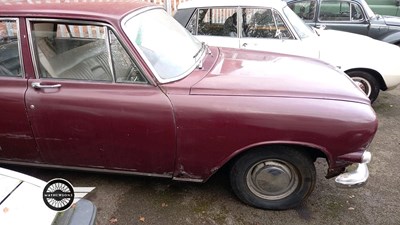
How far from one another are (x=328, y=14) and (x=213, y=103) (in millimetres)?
4941

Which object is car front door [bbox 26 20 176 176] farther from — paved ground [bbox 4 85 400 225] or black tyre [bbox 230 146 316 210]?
black tyre [bbox 230 146 316 210]

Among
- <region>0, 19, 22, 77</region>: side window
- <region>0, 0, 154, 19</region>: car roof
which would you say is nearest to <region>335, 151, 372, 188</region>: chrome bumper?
<region>0, 0, 154, 19</region>: car roof

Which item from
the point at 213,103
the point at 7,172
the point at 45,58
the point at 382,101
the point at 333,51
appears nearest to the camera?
the point at 7,172

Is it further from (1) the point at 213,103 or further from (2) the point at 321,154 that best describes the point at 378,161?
(1) the point at 213,103

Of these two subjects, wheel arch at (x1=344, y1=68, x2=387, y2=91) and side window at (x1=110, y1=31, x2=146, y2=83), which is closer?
side window at (x1=110, y1=31, x2=146, y2=83)

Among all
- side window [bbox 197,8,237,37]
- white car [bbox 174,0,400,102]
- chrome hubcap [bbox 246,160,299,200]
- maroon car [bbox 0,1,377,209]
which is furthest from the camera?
side window [bbox 197,8,237,37]

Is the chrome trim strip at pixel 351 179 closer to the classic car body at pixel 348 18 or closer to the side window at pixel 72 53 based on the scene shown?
the side window at pixel 72 53

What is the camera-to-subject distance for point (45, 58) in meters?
2.82

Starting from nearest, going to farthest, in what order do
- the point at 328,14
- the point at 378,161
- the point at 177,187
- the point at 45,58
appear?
1. the point at 45,58
2. the point at 177,187
3. the point at 378,161
4. the point at 328,14

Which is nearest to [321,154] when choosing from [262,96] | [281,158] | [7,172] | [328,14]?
[281,158]

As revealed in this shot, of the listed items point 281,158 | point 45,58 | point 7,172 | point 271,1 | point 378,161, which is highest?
point 271,1

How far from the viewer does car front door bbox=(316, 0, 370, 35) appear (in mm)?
6375

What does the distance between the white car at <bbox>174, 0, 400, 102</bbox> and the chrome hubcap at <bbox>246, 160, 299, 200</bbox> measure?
252 centimetres

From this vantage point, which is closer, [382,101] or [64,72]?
[64,72]
